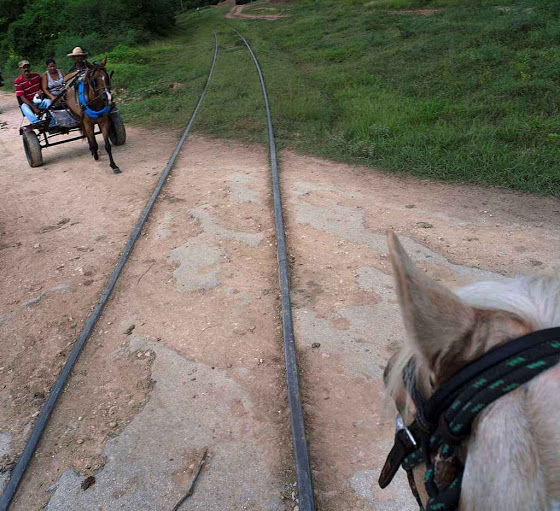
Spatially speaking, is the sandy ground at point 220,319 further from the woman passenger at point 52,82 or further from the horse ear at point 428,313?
the woman passenger at point 52,82

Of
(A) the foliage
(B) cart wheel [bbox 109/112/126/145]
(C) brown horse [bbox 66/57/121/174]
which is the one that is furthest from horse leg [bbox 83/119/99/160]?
(A) the foliage

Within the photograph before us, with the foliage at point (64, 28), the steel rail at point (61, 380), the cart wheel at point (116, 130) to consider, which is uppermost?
the foliage at point (64, 28)

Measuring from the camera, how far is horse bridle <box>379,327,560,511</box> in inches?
32.9

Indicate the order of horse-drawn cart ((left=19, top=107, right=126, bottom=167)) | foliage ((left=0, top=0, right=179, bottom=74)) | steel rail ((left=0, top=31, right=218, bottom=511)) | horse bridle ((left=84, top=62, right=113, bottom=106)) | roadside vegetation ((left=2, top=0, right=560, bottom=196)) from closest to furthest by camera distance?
1. steel rail ((left=0, top=31, right=218, bottom=511))
2. roadside vegetation ((left=2, top=0, right=560, bottom=196))
3. horse bridle ((left=84, top=62, right=113, bottom=106))
4. horse-drawn cart ((left=19, top=107, right=126, bottom=167))
5. foliage ((left=0, top=0, right=179, bottom=74))

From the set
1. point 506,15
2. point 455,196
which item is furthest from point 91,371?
point 506,15

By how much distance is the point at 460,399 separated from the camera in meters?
0.88

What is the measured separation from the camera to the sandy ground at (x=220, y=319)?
106 inches

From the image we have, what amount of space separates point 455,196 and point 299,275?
8.79ft

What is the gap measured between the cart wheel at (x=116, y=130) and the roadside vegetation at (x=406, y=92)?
1522 mm

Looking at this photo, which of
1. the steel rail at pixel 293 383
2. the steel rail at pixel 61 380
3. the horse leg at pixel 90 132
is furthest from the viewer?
the horse leg at pixel 90 132

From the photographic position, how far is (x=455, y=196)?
19.7 ft

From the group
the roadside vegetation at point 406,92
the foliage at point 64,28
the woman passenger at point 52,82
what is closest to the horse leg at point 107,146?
the woman passenger at point 52,82

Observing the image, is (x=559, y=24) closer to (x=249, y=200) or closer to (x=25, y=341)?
(x=249, y=200)

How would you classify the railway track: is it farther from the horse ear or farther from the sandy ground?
the horse ear
